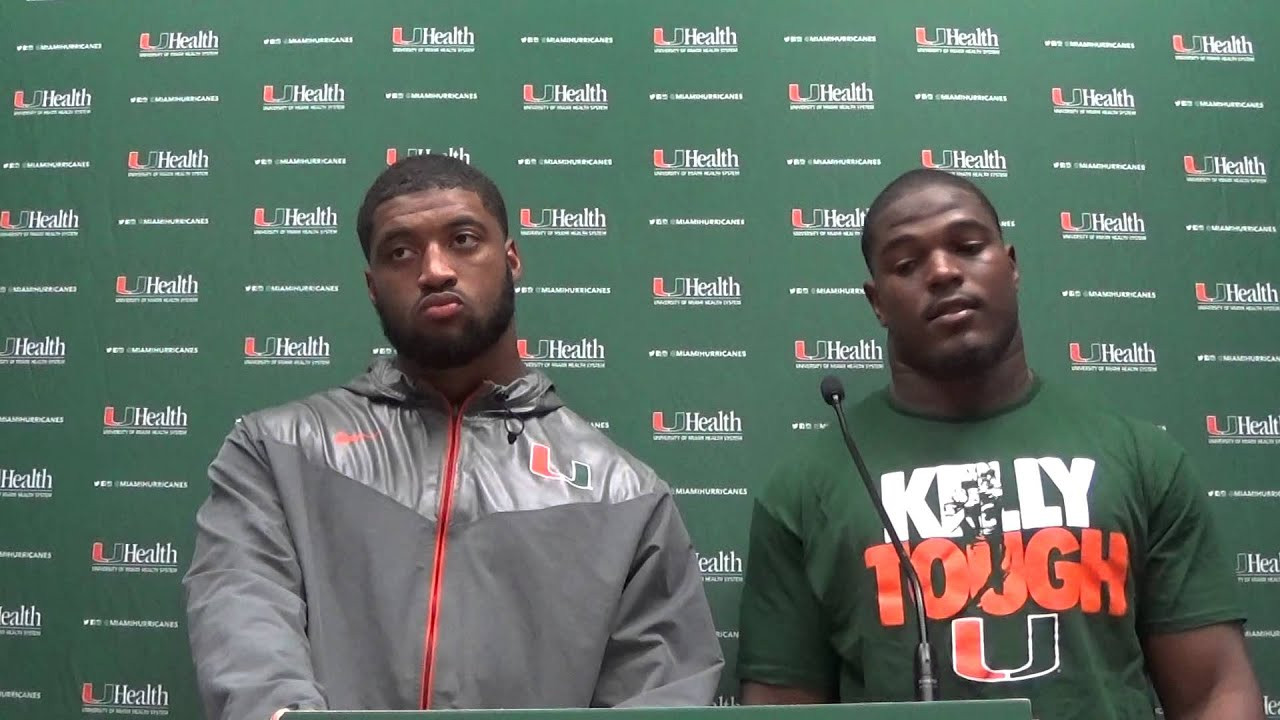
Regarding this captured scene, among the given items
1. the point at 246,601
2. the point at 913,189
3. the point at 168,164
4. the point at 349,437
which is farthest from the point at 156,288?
the point at 913,189

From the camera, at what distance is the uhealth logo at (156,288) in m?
2.54

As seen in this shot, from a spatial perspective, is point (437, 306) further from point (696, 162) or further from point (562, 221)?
point (696, 162)

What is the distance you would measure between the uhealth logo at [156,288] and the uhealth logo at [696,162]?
44.5 inches

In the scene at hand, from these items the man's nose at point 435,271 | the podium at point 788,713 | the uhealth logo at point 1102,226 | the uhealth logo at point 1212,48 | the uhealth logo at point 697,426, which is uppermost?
the uhealth logo at point 1212,48

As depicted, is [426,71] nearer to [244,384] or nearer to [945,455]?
[244,384]

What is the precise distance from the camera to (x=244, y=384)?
2.49 m

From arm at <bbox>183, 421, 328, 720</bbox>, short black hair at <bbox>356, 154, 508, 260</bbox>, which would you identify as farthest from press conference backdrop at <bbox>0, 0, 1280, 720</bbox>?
arm at <bbox>183, 421, 328, 720</bbox>

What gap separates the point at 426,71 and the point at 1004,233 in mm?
1445

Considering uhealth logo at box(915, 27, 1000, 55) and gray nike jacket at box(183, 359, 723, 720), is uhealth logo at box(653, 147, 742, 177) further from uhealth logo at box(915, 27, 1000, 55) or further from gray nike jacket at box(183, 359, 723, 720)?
gray nike jacket at box(183, 359, 723, 720)


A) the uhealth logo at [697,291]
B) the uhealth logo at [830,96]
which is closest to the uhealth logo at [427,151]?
the uhealth logo at [697,291]

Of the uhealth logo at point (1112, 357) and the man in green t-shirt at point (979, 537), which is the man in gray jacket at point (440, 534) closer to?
the man in green t-shirt at point (979, 537)

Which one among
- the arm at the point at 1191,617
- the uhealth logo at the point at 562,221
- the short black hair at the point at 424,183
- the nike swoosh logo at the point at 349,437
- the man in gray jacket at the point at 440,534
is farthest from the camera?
the uhealth logo at the point at 562,221

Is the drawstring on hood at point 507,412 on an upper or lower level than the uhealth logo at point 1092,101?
lower

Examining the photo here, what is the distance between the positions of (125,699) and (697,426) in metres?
1.39
